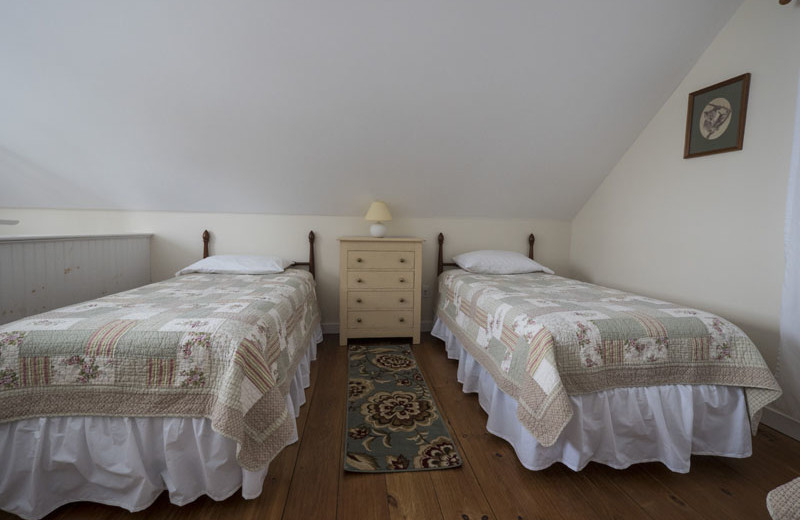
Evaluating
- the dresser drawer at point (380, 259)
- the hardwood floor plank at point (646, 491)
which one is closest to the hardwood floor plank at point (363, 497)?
the hardwood floor plank at point (646, 491)

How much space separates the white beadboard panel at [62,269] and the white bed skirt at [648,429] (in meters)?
2.58

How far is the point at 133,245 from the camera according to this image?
267cm

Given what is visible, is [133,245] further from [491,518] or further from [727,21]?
[727,21]

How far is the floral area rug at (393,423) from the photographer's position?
1402 mm

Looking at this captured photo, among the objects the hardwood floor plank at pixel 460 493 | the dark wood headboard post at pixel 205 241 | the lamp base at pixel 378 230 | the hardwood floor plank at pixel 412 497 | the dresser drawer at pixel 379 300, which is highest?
the lamp base at pixel 378 230

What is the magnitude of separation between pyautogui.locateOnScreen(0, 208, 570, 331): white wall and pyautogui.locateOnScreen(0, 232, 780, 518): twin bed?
47.3 inches

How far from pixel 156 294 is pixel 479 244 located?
2532mm

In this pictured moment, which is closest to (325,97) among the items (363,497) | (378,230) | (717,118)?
(378,230)

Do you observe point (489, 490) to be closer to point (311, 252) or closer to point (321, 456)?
point (321, 456)

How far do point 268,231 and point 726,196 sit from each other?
3.21 m

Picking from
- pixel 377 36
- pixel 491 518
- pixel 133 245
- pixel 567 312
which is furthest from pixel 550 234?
pixel 133 245

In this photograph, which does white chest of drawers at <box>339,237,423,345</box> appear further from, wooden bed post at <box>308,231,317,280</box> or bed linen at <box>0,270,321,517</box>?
bed linen at <box>0,270,321,517</box>

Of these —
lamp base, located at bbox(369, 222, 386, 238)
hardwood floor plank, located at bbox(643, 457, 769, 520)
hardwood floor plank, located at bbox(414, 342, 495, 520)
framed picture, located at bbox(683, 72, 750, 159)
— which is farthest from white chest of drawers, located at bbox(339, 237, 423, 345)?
framed picture, located at bbox(683, 72, 750, 159)

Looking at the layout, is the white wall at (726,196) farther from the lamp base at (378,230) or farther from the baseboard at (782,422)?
the lamp base at (378,230)
